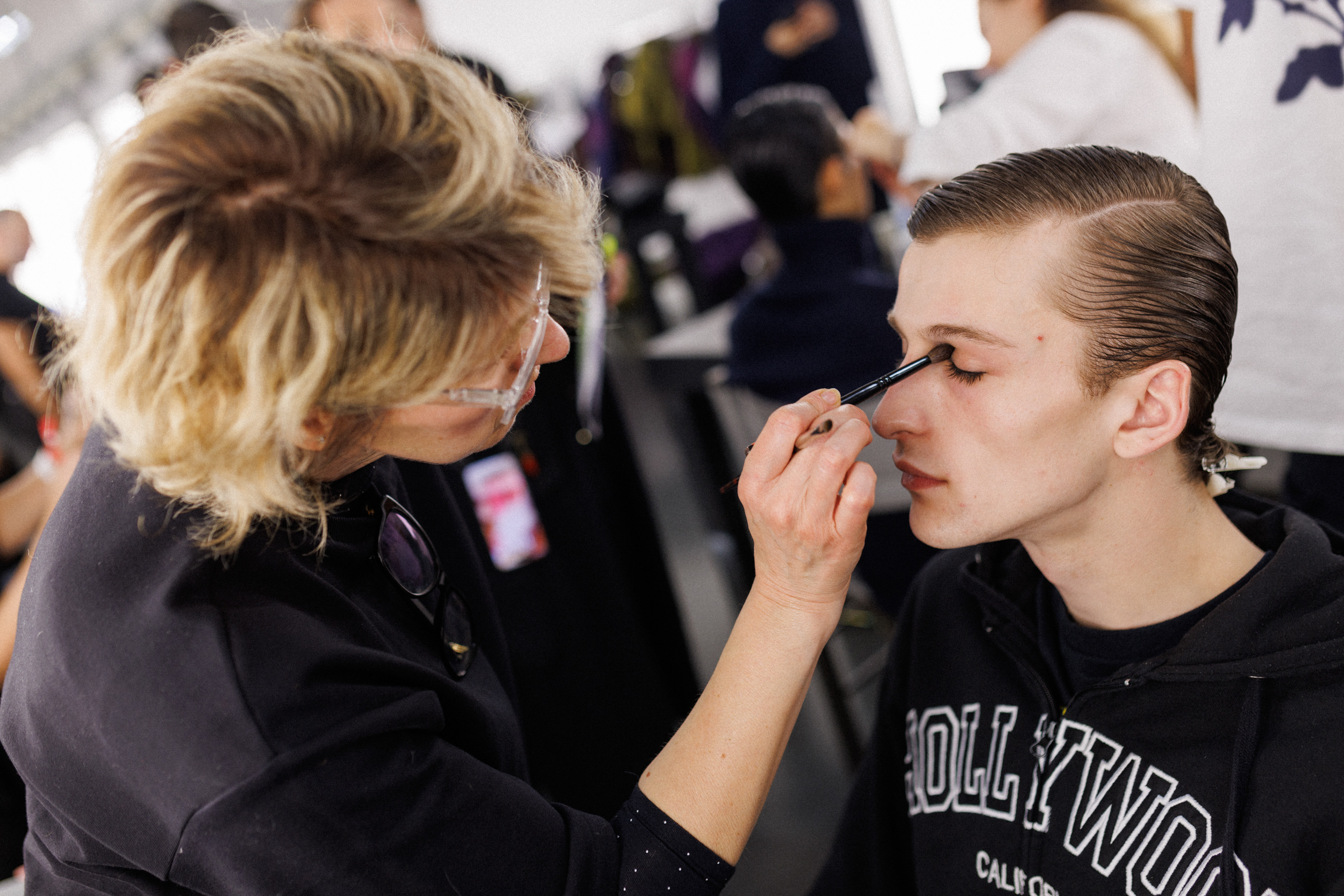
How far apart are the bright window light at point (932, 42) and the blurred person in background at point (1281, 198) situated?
67 centimetres

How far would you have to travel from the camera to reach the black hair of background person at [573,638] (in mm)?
2094

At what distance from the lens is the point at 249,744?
28.5 inches

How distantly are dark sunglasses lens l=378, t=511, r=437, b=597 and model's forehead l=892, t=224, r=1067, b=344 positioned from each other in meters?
0.62

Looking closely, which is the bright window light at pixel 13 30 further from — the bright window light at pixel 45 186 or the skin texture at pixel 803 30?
the skin texture at pixel 803 30

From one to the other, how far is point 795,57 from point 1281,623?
3056 mm

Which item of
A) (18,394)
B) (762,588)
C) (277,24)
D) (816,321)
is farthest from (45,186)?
(762,588)

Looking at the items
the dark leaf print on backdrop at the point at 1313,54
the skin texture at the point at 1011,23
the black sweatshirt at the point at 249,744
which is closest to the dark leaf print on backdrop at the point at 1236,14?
the dark leaf print on backdrop at the point at 1313,54

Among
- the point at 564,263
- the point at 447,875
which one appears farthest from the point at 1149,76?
the point at 447,875

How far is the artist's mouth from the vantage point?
3.43 ft

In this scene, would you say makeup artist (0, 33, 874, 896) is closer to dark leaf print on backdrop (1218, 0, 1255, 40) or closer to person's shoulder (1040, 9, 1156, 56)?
dark leaf print on backdrop (1218, 0, 1255, 40)

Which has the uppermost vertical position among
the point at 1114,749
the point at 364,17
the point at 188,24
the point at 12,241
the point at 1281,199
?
the point at 188,24

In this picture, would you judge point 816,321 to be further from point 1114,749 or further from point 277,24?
point 277,24

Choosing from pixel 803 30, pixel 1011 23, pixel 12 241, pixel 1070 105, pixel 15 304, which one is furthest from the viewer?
pixel 12 241

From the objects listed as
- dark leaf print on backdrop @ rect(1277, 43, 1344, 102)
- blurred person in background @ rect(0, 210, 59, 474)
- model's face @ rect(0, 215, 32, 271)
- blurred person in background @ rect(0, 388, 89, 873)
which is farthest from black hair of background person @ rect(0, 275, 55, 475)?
dark leaf print on backdrop @ rect(1277, 43, 1344, 102)
